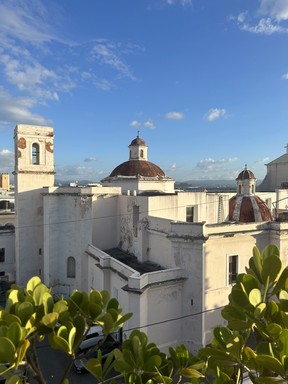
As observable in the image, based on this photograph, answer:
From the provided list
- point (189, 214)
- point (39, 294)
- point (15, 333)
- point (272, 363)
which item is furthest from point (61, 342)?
point (189, 214)

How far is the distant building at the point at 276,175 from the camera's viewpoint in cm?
4162

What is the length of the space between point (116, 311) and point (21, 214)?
21.1 meters

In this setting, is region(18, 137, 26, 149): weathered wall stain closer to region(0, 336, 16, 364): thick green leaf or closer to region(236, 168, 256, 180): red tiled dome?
region(236, 168, 256, 180): red tiled dome

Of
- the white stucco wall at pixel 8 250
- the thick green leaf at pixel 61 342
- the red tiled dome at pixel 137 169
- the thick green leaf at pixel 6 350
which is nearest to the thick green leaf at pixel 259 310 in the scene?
the thick green leaf at pixel 61 342

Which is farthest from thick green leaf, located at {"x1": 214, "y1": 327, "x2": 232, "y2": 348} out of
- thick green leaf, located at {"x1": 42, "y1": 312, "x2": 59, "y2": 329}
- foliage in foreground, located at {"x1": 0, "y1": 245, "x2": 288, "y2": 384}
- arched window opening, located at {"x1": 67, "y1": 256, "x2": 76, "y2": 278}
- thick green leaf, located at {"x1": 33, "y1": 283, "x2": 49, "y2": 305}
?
arched window opening, located at {"x1": 67, "y1": 256, "x2": 76, "y2": 278}

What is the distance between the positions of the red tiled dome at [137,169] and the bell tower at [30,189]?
7.92 meters

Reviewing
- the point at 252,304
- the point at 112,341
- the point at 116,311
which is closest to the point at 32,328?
the point at 116,311

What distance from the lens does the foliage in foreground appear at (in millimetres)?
3594

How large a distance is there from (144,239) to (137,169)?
12.0 meters

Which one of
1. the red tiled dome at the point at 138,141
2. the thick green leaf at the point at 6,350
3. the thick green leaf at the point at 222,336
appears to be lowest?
the thick green leaf at the point at 222,336

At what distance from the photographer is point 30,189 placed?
2373 cm

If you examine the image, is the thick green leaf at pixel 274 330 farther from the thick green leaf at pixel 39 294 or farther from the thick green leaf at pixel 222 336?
the thick green leaf at pixel 39 294

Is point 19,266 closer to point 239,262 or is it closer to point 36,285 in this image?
point 239,262

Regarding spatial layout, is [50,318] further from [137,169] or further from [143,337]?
[137,169]
